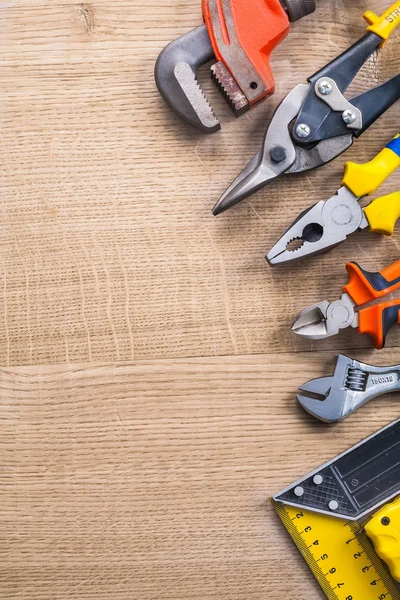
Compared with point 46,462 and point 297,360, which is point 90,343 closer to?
point 46,462

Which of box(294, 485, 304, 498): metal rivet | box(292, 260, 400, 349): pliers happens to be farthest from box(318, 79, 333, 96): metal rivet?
box(294, 485, 304, 498): metal rivet

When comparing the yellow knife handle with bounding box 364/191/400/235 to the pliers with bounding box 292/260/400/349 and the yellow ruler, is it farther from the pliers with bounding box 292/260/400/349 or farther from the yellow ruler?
the yellow ruler

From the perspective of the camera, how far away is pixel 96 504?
1234 mm

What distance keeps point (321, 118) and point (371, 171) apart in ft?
0.38

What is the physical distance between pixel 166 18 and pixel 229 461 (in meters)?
0.75

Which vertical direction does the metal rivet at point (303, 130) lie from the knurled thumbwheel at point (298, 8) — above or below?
below

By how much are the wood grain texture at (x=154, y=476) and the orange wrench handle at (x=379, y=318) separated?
14 centimetres

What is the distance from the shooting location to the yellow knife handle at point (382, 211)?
3.91ft

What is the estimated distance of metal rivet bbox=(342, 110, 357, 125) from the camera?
120 cm

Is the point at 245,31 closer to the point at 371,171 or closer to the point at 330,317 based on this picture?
the point at 371,171

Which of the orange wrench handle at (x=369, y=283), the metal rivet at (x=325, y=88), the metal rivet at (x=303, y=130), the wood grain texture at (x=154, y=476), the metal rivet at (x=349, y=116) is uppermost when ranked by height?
the metal rivet at (x=325, y=88)

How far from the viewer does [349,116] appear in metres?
1.20

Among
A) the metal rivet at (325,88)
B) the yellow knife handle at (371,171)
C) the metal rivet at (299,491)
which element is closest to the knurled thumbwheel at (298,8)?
the metal rivet at (325,88)

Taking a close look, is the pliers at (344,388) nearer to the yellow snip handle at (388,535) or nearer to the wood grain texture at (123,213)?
the wood grain texture at (123,213)
